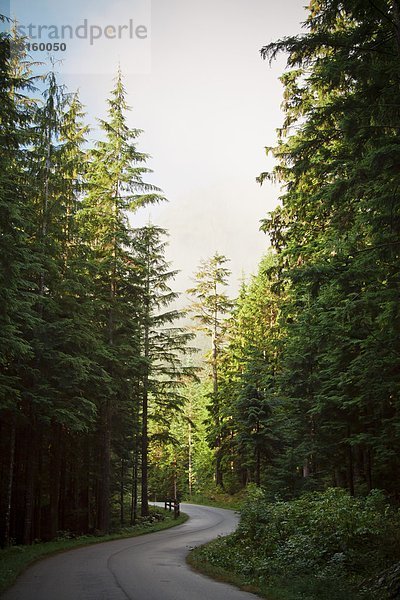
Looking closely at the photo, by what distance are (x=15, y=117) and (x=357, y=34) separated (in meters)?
10.2

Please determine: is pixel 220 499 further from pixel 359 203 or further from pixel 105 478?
pixel 359 203

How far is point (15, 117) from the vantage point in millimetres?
14969

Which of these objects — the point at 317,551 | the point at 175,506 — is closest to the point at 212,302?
the point at 175,506

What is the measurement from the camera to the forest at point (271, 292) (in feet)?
38.5

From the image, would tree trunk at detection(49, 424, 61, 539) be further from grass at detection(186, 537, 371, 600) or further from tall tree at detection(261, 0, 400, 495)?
tall tree at detection(261, 0, 400, 495)

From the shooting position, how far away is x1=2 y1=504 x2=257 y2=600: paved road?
9.58m

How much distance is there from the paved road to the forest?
6.17 feet

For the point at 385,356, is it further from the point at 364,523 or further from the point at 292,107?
the point at 292,107

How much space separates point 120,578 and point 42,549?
6.87 metres

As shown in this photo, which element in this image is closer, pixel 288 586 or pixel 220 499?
pixel 288 586

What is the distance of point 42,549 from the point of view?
16.8 m

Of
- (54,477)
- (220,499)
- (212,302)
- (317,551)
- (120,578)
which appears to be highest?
(212,302)

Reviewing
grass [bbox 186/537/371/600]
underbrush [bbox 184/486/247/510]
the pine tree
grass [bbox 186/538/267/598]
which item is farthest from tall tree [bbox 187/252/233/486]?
grass [bbox 186/537/371/600]

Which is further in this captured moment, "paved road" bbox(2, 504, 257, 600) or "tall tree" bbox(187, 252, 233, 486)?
"tall tree" bbox(187, 252, 233, 486)
